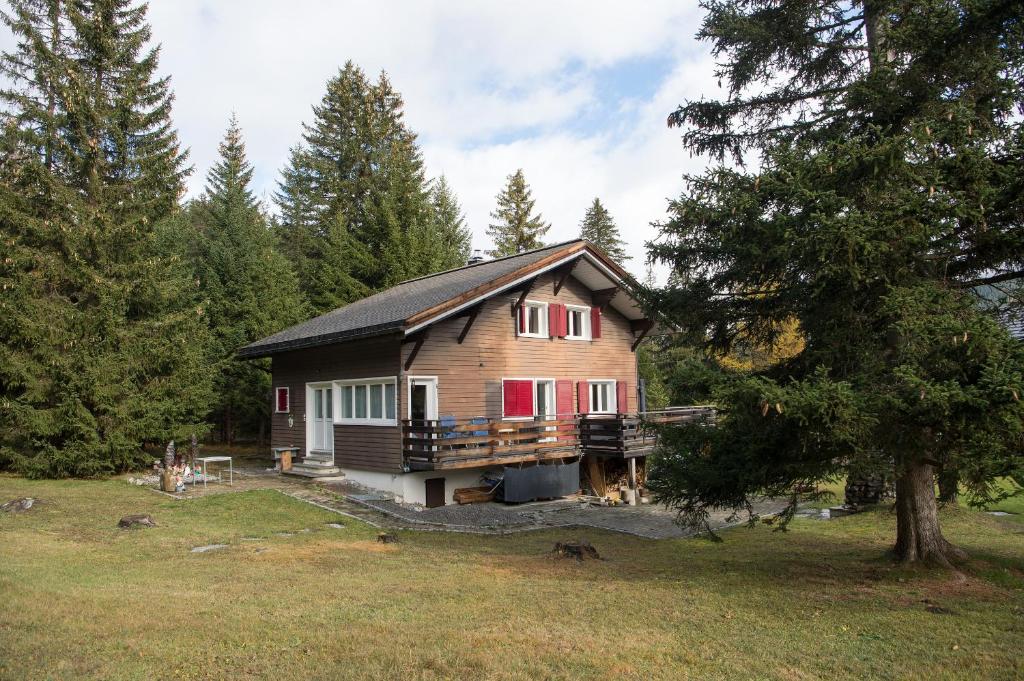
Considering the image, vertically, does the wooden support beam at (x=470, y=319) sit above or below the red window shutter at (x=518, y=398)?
above

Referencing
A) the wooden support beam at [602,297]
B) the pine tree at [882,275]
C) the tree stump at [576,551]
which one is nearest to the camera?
the pine tree at [882,275]

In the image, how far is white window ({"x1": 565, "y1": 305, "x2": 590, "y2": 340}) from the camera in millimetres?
20062

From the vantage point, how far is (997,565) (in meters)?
8.49

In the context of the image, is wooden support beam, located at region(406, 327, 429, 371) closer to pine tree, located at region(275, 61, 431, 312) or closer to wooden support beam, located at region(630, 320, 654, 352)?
wooden support beam, located at region(630, 320, 654, 352)

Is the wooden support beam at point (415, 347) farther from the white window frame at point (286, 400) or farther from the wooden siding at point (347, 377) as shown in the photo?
the white window frame at point (286, 400)

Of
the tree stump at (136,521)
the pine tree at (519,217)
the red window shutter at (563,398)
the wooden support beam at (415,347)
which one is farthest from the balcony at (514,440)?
the pine tree at (519,217)

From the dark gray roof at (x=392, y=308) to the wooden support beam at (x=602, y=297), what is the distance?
2.29 meters

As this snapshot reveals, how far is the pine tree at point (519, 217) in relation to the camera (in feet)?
141

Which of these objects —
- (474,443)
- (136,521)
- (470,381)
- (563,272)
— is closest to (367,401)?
(470,381)

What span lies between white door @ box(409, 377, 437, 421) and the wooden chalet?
4cm

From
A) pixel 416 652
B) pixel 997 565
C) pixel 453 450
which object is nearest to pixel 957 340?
pixel 997 565

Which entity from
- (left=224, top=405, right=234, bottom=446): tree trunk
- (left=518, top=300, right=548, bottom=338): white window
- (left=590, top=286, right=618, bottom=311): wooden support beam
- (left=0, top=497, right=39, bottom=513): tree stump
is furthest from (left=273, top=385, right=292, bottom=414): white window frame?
(left=590, top=286, right=618, bottom=311): wooden support beam

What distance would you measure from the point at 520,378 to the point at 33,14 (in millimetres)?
17232

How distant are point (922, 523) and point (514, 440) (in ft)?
31.6
